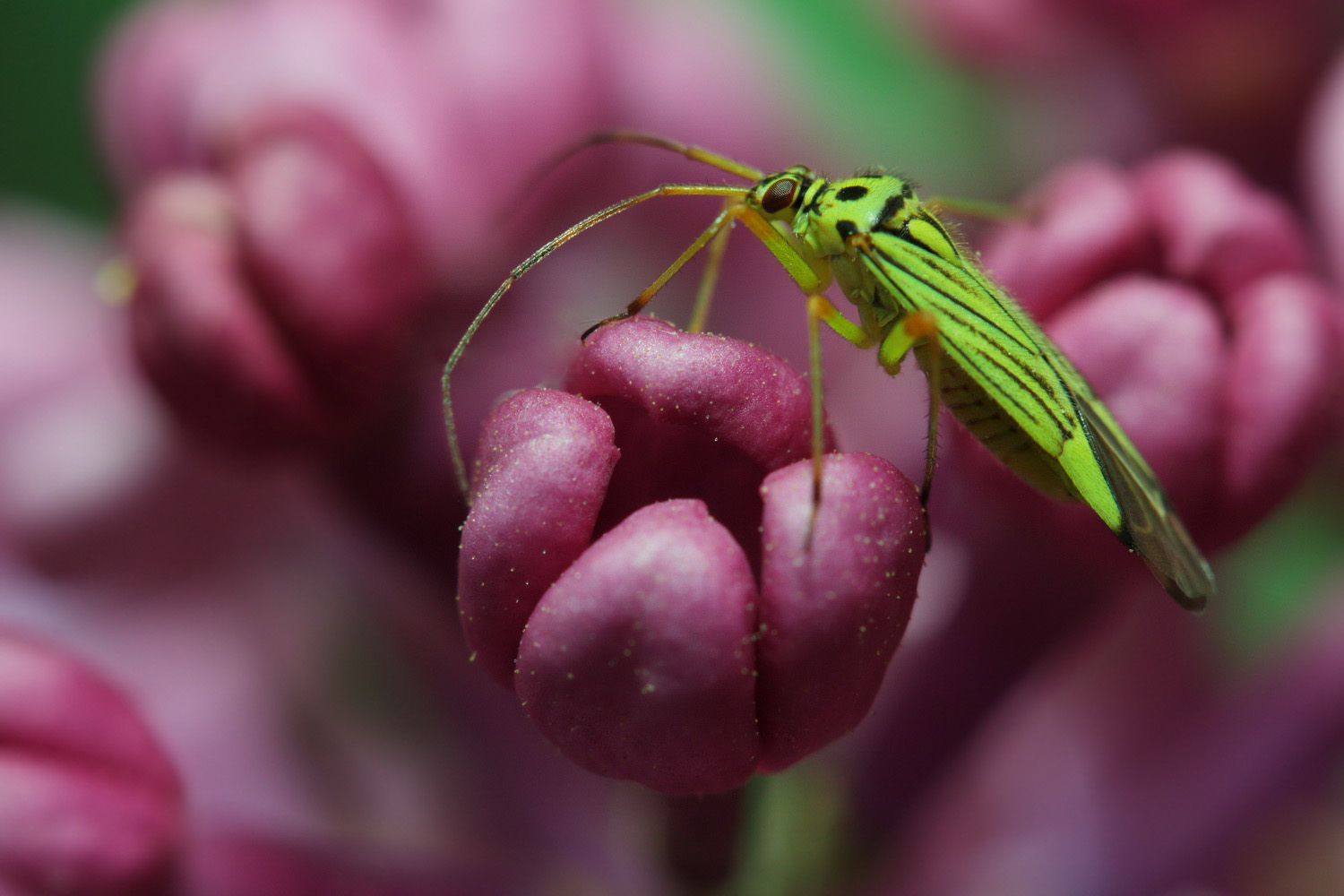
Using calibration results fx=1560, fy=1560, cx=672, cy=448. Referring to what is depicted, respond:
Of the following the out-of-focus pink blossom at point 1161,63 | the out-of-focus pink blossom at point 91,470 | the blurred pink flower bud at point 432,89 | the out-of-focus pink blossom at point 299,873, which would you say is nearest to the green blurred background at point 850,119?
the out-of-focus pink blossom at point 1161,63

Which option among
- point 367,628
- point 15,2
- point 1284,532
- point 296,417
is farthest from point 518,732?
point 15,2

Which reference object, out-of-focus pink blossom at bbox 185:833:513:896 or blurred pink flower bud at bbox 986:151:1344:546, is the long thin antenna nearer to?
blurred pink flower bud at bbox 986:151:1344:546

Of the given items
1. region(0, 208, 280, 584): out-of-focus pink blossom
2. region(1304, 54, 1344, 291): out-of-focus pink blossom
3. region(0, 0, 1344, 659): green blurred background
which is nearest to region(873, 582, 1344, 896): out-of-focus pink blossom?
region(0, 0, 1344, 659): green blurred background

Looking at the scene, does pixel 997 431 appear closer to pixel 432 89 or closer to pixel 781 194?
pixel 781 194

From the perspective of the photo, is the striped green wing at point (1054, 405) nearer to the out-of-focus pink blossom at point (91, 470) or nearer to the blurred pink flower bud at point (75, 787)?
the blurred pink flower bud at point (75, 787)

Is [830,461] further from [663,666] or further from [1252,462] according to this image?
[1252,462]

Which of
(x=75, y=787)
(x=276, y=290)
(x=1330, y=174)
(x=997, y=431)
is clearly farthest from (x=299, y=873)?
(x=1330, y=174)
